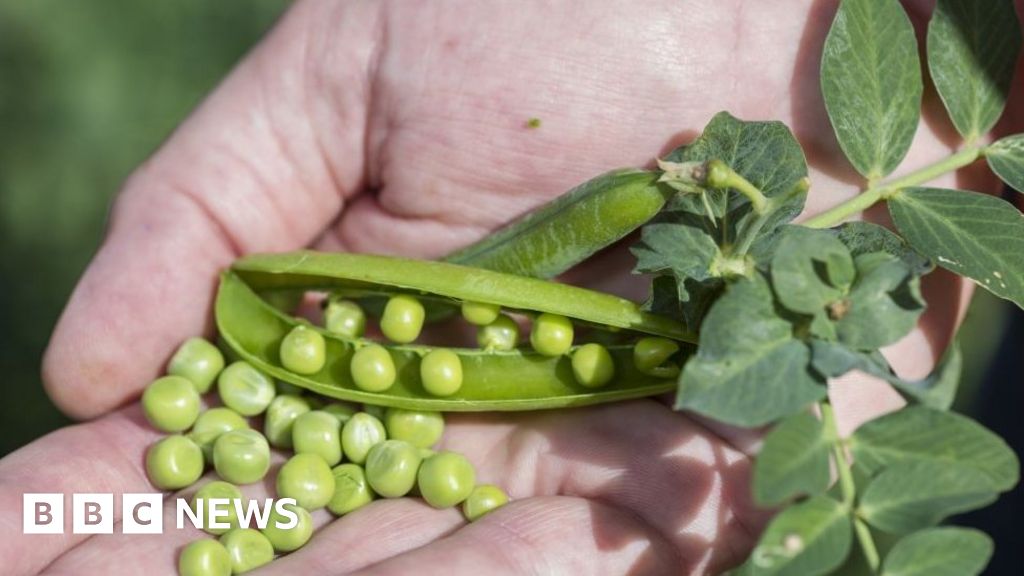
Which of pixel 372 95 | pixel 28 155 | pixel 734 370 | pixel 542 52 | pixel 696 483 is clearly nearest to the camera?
pixel 734 370

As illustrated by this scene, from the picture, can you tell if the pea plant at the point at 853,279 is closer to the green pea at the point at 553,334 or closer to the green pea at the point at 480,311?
the green pea at the point at 553,334

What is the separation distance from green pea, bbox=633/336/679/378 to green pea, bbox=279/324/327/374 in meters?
0.89

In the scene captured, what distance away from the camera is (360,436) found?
321cm

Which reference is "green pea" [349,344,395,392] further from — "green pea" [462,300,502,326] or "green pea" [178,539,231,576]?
"green pea" [178,539,231,576]

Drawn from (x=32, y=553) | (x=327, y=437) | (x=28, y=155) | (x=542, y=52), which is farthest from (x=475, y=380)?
(x=28, y=155)

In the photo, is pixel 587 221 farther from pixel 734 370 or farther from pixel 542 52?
pixel 734 370

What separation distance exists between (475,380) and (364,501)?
1.54 ft

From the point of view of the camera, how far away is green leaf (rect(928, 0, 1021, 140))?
2.98 meters

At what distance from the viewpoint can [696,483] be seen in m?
2.89

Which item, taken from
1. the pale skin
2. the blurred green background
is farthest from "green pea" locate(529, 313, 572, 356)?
the blurred green background

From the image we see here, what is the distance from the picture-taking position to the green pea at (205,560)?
109 inches

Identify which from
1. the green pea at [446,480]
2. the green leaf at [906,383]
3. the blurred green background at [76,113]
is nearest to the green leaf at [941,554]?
the green leaf at [906,383]

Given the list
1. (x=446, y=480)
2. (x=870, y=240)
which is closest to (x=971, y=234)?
(x=870, y=240)

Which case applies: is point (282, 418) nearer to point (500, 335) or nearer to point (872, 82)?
point (500, 335)
